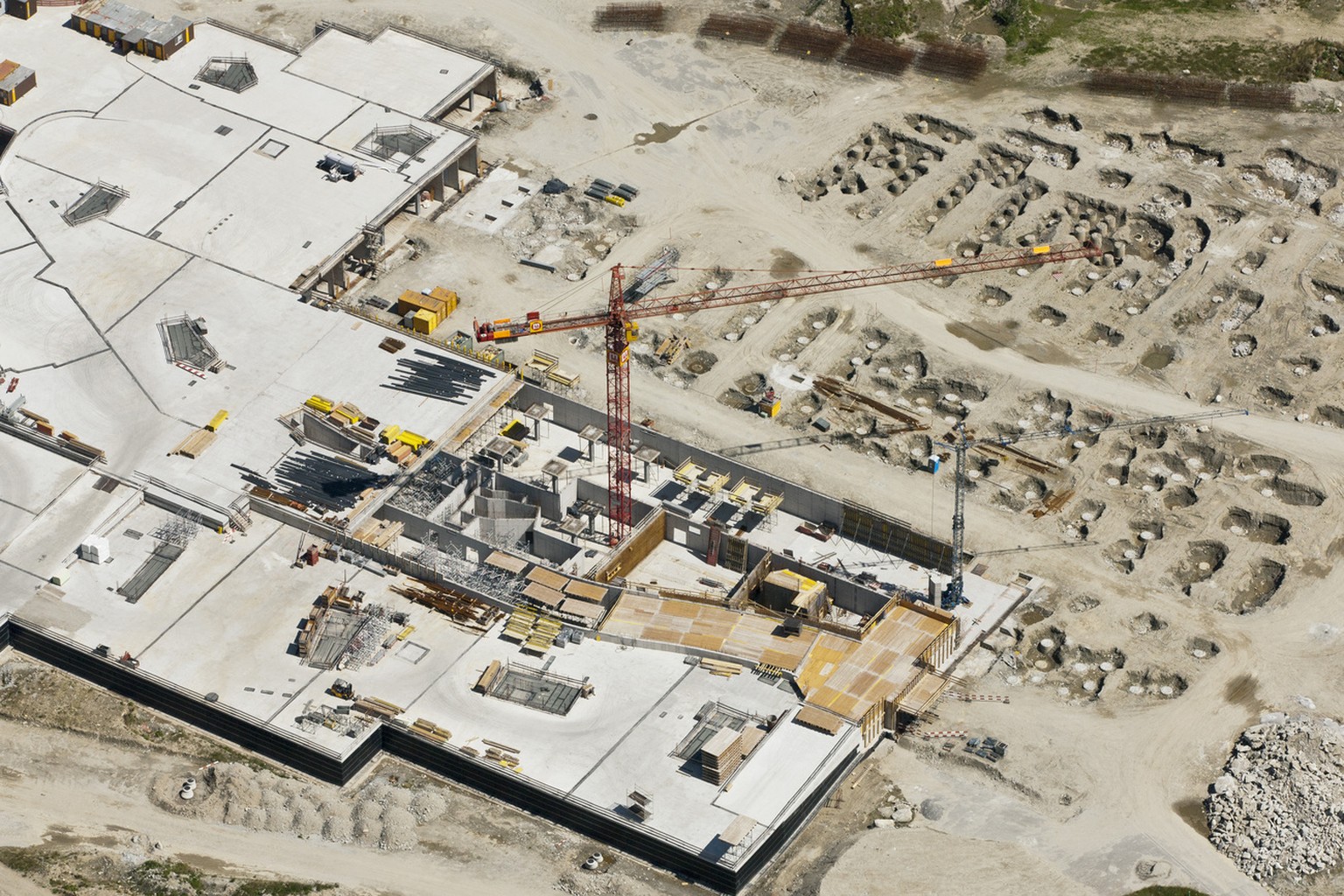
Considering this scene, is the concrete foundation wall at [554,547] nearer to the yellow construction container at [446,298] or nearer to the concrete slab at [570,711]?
the concrete slab at [570,711]

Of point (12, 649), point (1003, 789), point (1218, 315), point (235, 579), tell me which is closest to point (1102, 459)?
point (1218, 315)

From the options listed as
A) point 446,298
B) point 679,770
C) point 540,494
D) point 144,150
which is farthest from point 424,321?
point 679,770

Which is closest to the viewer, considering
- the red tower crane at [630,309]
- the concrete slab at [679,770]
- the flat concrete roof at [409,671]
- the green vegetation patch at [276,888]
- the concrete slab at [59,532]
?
the green vegetation patch at [276,888]

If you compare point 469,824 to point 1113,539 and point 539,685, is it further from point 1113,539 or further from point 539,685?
point 1113,539

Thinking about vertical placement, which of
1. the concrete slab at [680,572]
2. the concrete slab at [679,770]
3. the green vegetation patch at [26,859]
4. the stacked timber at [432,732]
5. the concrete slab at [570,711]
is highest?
the stacked timber at [432,732]

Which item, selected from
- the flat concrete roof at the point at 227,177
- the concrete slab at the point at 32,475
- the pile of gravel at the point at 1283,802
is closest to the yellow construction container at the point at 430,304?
the flat concrete roof at the point at 227,177

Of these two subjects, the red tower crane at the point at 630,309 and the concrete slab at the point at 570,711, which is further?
the red tower crane at the point at 630,309
